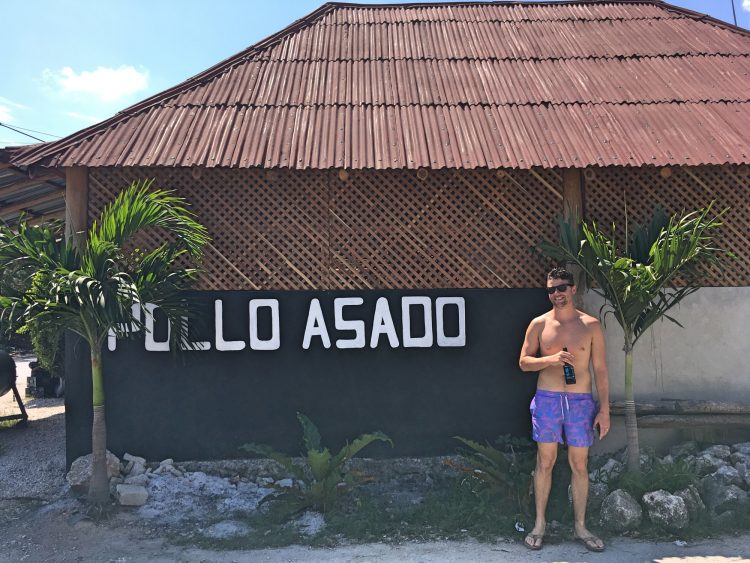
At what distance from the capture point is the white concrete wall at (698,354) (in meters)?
6.00

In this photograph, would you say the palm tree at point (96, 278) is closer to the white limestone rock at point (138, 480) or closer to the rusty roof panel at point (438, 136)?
the white limestone rock at point (138, 480)

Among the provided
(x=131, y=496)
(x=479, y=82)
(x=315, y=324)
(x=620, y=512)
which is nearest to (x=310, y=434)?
(x=315, y=324)

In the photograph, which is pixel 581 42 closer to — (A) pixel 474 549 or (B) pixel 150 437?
(A) pixel 474 549

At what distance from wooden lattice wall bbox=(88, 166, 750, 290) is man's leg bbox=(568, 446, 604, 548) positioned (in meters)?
2.02

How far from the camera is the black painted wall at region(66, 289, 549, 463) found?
19.6ft

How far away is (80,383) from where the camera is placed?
5.91 meters

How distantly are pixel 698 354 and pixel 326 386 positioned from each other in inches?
154

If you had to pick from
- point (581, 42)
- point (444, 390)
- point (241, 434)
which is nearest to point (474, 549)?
point (444, 390)

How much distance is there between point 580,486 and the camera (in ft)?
14.6

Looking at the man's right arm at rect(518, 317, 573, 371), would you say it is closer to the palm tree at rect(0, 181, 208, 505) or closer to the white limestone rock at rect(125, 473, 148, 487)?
the palm tree at rect(0, 181, 208, 505)

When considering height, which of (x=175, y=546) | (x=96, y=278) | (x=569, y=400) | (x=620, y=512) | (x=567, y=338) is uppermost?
(x=96, y=278)

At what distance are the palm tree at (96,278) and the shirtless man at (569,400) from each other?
3.18 m

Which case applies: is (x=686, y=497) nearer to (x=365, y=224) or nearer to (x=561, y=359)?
(x=561, y=359)

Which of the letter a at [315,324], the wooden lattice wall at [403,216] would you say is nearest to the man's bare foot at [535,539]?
the wooden lattice wall at [403,216]
